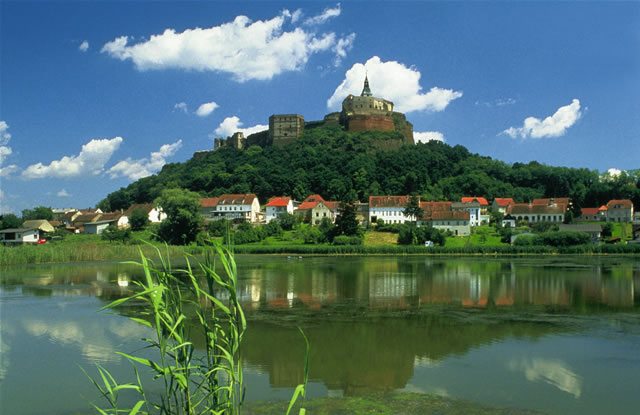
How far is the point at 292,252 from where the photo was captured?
187 ft

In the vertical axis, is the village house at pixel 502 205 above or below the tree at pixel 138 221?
above

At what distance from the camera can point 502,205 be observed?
84.0m

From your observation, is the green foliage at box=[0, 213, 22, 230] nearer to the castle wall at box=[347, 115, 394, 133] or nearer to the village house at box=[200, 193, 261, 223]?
the village house at box=[200, 193, 261, 223]

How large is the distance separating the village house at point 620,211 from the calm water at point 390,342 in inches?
2429

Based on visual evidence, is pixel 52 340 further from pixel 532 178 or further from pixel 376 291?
pixel 532 178

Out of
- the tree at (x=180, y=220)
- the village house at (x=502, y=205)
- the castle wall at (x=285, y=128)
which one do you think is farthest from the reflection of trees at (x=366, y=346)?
the castle wall at (x=285, y=128)

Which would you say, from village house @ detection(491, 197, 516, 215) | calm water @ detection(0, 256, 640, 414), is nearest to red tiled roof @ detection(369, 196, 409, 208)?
village house @ detection(491, 197, 516, 215)

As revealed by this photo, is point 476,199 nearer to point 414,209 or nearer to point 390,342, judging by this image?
point 414,209

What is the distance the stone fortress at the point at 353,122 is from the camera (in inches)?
4503

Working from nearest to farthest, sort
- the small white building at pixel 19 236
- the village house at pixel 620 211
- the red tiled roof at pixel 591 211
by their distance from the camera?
the small white building at pixel 19 236 → the village house at pixel 620 211 → the red tiled roof at pixel 591 211

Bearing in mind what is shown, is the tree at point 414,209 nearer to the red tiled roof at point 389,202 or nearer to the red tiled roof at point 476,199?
the red tiled roof at point 389,202

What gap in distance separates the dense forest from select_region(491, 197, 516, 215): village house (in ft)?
17.6

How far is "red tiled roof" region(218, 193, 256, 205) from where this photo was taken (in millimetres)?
84625

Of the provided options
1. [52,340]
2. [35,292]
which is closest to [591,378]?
[52,340]
